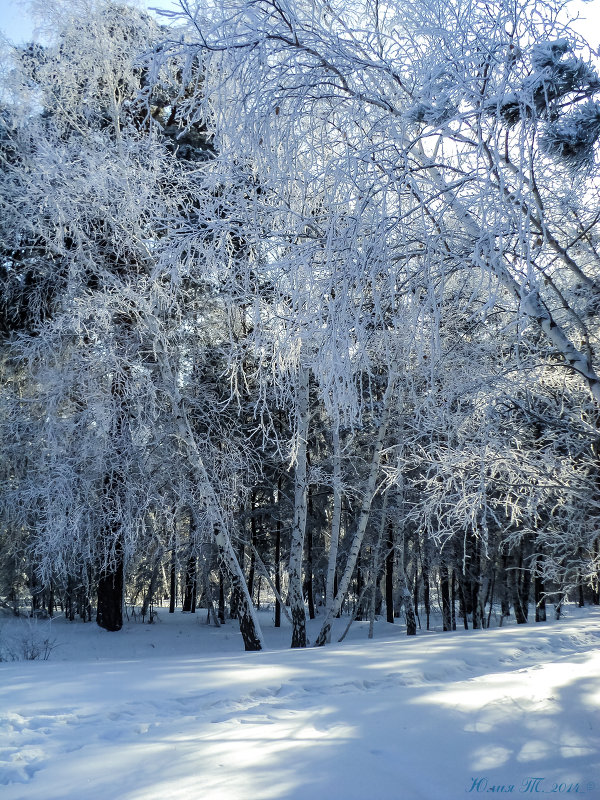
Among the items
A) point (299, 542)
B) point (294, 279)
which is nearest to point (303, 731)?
point (294, 279)

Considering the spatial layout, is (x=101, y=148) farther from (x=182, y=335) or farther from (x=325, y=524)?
(x=325, y=524)

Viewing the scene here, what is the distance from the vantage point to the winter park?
330cm

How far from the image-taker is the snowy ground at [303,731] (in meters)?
2.88

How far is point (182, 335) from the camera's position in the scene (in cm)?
1167

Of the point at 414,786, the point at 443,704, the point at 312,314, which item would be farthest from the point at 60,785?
the point at 312,314

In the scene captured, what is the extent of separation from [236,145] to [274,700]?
152 inches

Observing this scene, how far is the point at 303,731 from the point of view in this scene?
12.1ft

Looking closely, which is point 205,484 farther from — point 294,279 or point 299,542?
point 294,279

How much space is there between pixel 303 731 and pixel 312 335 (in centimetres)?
242

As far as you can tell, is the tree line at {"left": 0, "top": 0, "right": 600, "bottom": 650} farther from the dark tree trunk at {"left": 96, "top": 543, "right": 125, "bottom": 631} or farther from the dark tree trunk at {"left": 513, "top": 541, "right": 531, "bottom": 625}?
the dark tree trunk at {"left": 513, "top": 541, "right": 531, "bottom": 625}

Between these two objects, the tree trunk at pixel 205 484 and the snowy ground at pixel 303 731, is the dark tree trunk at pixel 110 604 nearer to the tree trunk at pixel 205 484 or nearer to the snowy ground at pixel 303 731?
the tree trunk at pixel 205 484

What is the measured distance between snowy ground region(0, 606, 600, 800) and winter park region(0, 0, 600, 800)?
28 mm

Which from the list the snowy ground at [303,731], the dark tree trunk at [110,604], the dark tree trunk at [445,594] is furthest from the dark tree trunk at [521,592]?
the snowy ground at [303,731]

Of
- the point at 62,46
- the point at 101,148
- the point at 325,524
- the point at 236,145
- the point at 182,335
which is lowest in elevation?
the point at 325,524
